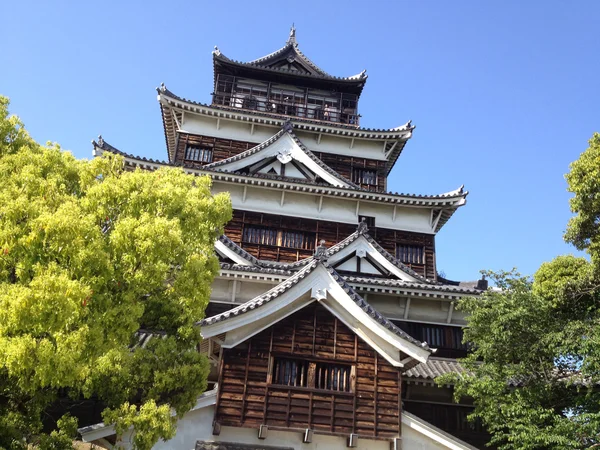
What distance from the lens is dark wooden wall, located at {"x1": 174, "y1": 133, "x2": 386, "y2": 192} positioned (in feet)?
76.6

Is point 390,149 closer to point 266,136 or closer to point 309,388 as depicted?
point 266,136

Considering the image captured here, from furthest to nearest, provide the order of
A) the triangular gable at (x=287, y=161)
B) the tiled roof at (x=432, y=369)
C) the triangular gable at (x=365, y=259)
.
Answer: the triangular gable at (x=287, y=161) < the triangular gable at (x=365, y=259) < the tiled roof at (x=432, y=369)

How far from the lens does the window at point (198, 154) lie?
2321 centimetres

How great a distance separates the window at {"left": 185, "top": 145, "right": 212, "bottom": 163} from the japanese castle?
0.05 m

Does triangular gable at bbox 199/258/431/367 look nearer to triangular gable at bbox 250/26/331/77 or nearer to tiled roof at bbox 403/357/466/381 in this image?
tiled roof at bbox 403/357/466/381

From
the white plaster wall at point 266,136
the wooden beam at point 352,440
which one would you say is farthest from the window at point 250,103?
the wooden beam at point 352,440

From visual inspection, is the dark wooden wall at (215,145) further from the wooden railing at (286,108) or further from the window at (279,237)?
the window at (279,237)

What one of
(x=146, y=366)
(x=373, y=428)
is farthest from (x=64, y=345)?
(x=373, y=428)

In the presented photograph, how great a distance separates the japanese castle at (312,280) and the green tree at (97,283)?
234cm

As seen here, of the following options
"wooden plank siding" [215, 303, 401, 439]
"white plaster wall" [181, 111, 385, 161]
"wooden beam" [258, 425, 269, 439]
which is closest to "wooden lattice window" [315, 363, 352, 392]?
"wooden plank siding" [215, 303, 401, 439]

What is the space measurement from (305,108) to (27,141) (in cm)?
1828

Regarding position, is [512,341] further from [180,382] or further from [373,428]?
[180,382]

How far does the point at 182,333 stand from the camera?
944 centimetres

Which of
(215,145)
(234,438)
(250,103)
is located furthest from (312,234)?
(234,438)
